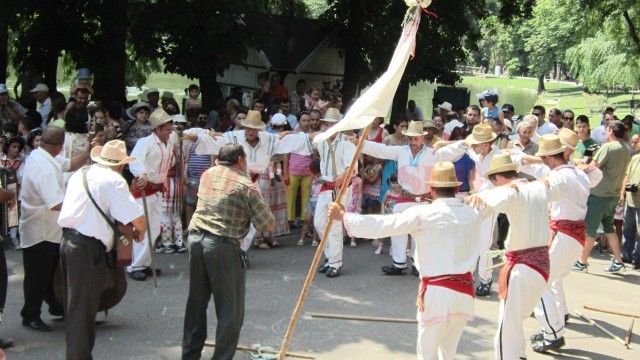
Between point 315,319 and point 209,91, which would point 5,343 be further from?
point 209,91

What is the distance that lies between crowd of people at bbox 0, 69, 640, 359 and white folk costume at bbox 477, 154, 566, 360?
0.01 meters

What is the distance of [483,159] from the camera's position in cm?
919

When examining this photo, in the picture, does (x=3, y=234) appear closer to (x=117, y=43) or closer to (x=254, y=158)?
(x=254, y=158)

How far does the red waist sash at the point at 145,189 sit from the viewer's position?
9047 millimetres

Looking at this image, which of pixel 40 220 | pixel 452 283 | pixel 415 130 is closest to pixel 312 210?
pixel 415 130

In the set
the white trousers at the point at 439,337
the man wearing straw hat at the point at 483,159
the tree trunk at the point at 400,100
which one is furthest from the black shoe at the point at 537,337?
the tree trunk at the point at 400,100

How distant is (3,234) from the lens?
7.32 metres

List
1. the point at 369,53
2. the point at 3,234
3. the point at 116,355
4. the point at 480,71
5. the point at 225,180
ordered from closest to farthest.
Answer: the point at 225,180 < the point at 116,355 < the point at 3,234 < the point at 369,53 < the point at 480,71

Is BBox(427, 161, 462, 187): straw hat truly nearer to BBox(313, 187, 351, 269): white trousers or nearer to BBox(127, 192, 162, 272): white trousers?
BBox(313, 187, 351, 269): white trousers

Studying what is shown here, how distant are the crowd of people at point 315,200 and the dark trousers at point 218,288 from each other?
14 millimetres

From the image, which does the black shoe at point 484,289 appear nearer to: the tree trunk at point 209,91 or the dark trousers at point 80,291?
the dark trousers at point 80,291

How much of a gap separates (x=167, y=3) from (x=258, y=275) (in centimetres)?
709

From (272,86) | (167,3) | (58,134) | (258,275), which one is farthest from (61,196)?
(272,86)

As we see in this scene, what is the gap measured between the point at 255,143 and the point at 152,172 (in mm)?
1576
